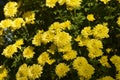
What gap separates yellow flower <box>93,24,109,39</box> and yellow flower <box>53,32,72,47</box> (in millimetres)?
257

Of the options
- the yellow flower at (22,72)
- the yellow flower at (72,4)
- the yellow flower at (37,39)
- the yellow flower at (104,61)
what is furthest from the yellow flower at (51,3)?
the yellow flower at (104,61)

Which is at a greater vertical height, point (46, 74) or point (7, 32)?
point (7, 32)

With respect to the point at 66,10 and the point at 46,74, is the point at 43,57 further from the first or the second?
the point at 66,10

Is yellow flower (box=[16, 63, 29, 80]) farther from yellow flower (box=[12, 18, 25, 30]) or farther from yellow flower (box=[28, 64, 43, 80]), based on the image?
yellow flower (box=[12, 18, 25, 30])

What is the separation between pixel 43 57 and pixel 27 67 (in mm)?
196

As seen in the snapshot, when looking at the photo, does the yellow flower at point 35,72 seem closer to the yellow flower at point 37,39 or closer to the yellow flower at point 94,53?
the yellow flower at point 37,39

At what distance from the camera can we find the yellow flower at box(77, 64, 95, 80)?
3602 mm

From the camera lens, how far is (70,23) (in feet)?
13.3

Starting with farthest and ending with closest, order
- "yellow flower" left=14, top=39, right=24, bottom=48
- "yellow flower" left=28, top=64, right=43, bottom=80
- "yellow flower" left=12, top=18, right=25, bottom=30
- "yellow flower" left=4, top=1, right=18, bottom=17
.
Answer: "yellow flower" left=4, top=1, right=18, bottom=17, "yellow flower" left=12, top=18, right=25, bottom=30, "yellow flower" left=14, top=39, right=24, bottom=48, "yellow flower" left=28, top=64, right=43, bottom=80

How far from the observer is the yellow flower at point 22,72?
12.6 ft

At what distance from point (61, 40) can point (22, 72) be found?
50cm

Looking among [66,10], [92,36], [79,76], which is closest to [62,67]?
[79,76]

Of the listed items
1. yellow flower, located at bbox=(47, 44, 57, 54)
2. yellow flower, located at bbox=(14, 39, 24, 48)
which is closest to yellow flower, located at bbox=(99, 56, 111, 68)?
yellow flower, located at bbox=(47, 44, 57, 54)

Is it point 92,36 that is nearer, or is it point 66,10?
point 92,36
